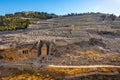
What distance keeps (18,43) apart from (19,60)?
6594mm

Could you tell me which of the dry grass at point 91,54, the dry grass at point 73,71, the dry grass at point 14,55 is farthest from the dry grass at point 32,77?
the dry grass at point 91,54

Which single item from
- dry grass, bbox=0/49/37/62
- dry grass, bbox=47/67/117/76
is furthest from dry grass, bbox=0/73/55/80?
dry grass, bbox=0/49/37/62

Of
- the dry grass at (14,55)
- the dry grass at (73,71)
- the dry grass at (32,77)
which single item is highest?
the dry grass at (14,55)

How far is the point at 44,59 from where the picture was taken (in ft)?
119

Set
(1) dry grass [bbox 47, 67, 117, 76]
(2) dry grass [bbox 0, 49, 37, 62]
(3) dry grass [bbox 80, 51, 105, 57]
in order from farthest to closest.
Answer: (3) dry grass [bbox 80, 51, 105, 57] → (2) dry grass [bbox 0, 49, 37, 62] → (1) dry grass [bbox 47, 67, 117, 76]

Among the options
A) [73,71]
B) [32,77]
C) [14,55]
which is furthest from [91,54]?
[32,77]

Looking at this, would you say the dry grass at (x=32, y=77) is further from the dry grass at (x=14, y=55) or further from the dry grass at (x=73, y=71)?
the dry grass at (x=14, y=55)

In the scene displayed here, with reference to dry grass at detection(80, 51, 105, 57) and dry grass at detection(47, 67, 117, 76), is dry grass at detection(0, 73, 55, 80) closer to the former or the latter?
dry grass at detection(47, 67, 117, 76)

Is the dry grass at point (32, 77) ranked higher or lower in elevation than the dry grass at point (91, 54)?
lower

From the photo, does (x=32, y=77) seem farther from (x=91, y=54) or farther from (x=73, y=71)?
(x=91, y=54)

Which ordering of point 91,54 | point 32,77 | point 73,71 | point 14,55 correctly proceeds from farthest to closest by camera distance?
1. point 91,54
2. point 14,55
3. point 73,71
4. point 32,77

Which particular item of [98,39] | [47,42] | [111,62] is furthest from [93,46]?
[111,62]

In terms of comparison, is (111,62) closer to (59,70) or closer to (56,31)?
(59,70)

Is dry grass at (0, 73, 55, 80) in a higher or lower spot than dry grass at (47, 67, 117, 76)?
lower
